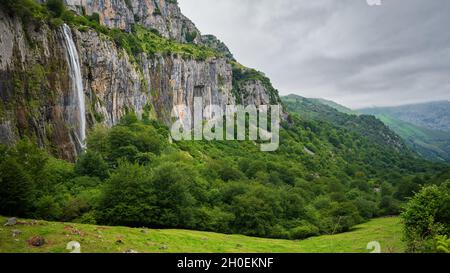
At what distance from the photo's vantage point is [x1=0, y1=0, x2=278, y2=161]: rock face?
65.2 metres

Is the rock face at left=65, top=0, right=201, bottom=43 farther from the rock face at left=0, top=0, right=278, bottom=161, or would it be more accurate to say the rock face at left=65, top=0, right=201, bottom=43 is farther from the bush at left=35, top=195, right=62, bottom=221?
the bush at left=35, top=195, right=62, bottom=221

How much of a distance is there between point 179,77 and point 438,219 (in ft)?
376

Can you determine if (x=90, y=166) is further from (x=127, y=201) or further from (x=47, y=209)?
(x=47, y=209)

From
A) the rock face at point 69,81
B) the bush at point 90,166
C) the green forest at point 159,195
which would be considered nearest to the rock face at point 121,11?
the rock face at point 69,81

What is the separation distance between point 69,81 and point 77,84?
3277 millimetres

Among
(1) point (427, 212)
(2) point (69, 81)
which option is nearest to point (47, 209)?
(2) point (69, 81)

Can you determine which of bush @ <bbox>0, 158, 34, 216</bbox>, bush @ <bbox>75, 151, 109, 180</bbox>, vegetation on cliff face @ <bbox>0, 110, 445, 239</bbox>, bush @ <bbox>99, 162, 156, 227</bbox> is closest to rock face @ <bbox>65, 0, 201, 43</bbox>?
vegetation on cliff face @ <bbox>0, 110, 445, 239</bbox>

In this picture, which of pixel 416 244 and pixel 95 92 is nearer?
pixel 416 244

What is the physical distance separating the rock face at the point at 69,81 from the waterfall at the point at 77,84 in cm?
116

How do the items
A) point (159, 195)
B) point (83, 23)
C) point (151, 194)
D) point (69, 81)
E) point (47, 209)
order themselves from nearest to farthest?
point (47, 209) → point (151, 194) → point (159, 195) → point (69, 81) → point (83, 23)

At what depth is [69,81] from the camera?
7944 cm

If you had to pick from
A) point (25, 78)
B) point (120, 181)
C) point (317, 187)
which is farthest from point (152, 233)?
point (317, 187)

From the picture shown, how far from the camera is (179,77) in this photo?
15300 cm
